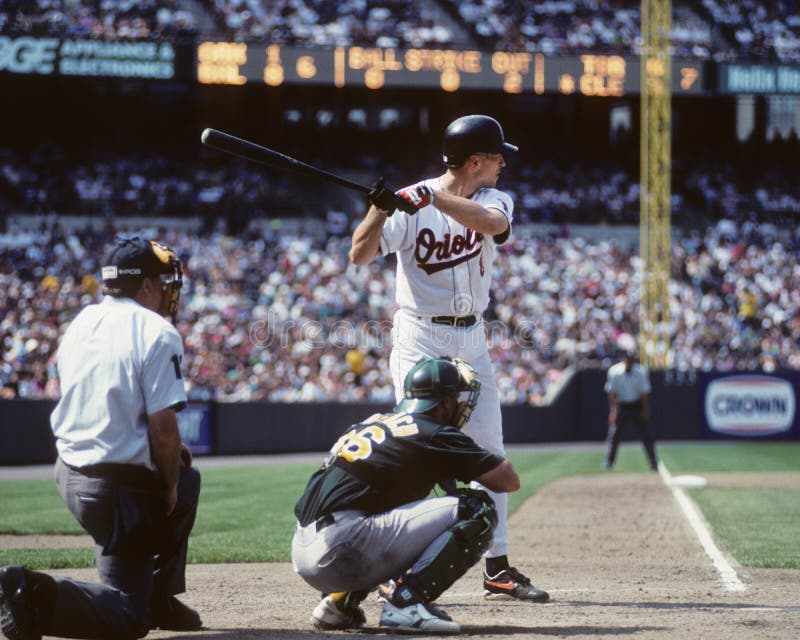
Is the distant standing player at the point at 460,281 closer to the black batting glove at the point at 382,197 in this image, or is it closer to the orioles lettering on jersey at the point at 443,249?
the orioles lettering on jersey at the point at 443,249

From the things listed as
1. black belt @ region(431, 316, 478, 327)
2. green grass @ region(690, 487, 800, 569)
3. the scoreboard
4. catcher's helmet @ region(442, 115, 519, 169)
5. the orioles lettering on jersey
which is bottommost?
green grass @ region(690, 487, 800, 569)

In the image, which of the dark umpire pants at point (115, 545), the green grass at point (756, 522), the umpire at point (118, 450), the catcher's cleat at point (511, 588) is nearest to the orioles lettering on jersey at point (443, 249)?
the catcher's cleat at point (511, 588)

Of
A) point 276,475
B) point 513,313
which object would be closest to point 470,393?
point 276,475

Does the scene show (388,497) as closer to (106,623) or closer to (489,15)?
(106,623)

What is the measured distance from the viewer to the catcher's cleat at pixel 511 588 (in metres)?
6.41

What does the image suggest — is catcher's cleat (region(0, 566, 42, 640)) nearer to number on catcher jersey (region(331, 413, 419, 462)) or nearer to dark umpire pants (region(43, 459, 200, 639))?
dark umpire pants (region(43, 459, 200, 639))

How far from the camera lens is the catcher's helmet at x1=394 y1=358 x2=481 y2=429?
5398mm

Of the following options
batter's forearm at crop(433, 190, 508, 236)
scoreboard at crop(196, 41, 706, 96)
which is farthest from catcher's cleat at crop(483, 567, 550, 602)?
scoreboard at crop(196, 41, 706, 96)

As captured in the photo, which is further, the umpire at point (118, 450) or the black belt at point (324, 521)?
the black belt at point (324, 521)

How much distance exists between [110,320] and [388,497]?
1419 millimetres

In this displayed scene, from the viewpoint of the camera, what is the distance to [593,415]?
28.6 metres

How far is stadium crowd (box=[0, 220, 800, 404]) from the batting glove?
18.6 m

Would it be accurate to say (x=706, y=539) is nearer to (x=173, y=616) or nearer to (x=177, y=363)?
(x=173, y=616)

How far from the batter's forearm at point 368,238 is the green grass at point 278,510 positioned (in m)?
3.23
